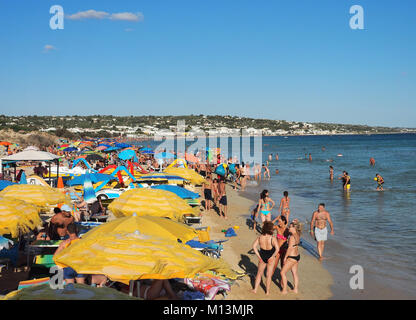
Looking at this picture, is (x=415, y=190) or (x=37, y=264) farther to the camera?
(x=415, y=190)

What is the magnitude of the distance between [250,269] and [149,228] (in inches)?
137

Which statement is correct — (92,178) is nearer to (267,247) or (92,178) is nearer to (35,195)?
(35,195)

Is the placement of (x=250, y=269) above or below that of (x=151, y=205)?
below

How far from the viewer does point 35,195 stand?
810 cm

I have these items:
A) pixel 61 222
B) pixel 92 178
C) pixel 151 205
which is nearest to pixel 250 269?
pixel 151 205

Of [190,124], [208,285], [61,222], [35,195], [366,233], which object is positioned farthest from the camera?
[190,124]

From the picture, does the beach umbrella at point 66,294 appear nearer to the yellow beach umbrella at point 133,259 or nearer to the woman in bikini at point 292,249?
the yellow beach umbrella at point 133,259

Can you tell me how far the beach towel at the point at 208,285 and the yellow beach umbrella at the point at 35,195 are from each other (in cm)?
353

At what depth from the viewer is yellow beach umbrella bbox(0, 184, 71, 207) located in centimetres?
798

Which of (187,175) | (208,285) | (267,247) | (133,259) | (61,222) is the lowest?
(208,285)

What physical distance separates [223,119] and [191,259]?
14900cm
